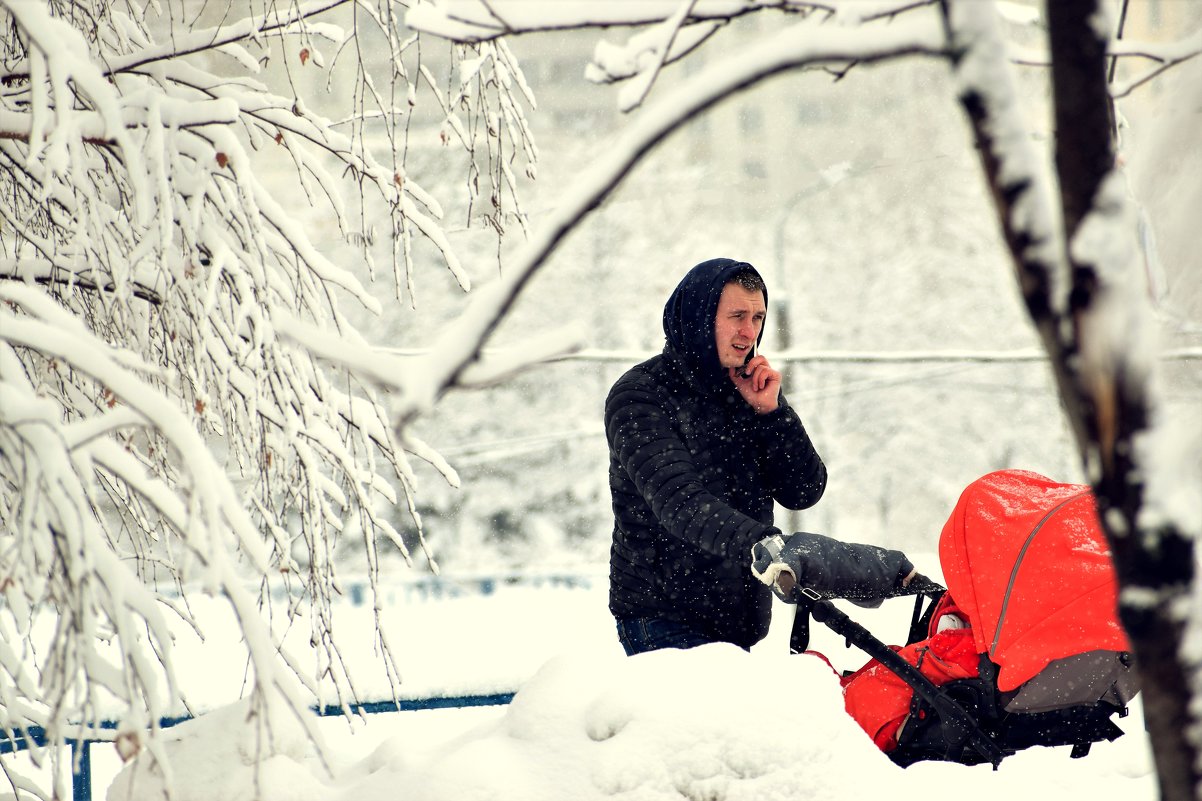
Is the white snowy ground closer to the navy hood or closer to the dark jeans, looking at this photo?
the dark jeans

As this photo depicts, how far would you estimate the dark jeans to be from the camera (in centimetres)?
267

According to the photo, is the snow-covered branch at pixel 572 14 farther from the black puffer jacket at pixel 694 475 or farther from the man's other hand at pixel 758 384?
the man's other hand at pixel 758 384

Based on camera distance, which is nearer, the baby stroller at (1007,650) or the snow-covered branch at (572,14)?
the snow-covered branch at (572,14)

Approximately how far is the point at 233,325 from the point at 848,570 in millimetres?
1531

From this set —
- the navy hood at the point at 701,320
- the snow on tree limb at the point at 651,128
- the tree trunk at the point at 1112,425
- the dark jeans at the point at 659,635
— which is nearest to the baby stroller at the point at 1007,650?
the dark jeans at the point at 659,635

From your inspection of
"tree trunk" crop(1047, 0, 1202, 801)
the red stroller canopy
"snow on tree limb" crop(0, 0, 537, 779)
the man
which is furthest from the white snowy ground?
"tree trunk" crop(1047, 0, 1202, 801)

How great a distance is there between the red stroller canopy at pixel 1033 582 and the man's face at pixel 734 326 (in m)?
0.78

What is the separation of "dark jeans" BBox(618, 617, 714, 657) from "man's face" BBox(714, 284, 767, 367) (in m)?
0.68

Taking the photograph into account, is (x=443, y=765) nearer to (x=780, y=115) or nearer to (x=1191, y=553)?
(x=1191, y=553)

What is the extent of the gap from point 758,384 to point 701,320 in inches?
9.2

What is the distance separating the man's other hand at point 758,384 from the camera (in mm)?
2867

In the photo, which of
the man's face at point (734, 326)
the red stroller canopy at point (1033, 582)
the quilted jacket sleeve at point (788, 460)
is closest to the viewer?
the red stroller canopy at point (1033, 582)

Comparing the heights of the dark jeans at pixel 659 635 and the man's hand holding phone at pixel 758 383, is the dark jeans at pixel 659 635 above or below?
below

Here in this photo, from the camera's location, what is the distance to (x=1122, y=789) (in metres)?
2.98
